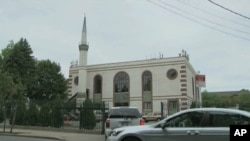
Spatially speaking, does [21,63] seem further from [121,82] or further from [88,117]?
[88,117]

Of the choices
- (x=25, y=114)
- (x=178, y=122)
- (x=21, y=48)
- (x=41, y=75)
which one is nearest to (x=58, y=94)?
(x=41, y=75)

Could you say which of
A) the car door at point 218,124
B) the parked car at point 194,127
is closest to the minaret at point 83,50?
the parked car at point 194,127

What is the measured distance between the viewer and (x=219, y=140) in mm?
10297

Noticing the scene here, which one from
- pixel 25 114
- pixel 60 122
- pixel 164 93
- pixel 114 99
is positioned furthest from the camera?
pixel 114 99

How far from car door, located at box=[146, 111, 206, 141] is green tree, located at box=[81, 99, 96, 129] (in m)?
17.3

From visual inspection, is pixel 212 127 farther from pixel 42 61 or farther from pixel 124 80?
pixel 42 61

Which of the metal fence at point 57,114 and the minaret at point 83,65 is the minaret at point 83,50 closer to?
the minaret at point 83,65

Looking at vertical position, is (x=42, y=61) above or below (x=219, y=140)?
above

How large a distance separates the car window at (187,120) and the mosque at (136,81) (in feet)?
148

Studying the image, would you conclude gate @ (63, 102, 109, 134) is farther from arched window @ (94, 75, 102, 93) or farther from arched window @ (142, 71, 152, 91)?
arched window @ (94, 75, 102, 93)

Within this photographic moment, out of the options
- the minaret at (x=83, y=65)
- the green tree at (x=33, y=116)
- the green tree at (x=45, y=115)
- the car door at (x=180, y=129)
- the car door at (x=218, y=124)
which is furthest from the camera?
the minaret at (x=83, y=65)

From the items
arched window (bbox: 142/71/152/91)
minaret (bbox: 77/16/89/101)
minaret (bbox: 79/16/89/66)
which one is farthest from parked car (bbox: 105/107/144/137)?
minaret (bbox: 79/16/89/66)

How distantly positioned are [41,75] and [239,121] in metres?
58.3

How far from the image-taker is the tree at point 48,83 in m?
65.2
